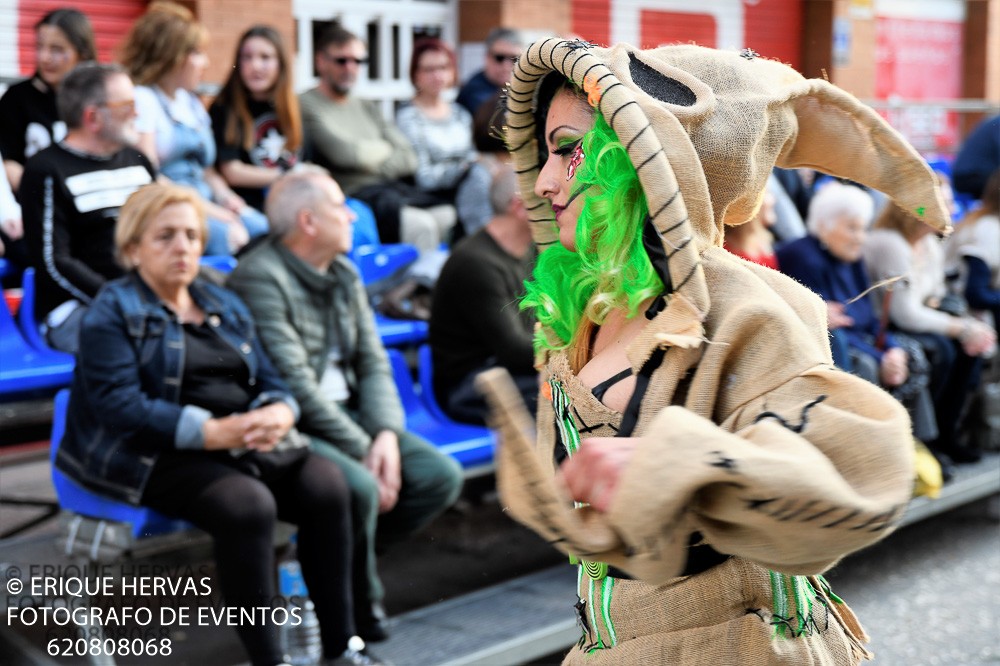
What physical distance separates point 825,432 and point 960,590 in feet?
14.2

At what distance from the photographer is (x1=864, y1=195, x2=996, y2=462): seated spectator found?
6.18 m

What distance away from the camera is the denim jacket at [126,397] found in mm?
3482

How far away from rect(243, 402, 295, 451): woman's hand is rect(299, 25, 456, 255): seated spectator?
219 cm

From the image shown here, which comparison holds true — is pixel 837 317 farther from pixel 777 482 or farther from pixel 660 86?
pixel 777 482

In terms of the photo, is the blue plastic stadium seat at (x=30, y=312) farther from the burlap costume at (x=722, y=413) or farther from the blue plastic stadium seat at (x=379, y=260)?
the burlap costume at (x=722, y=413)

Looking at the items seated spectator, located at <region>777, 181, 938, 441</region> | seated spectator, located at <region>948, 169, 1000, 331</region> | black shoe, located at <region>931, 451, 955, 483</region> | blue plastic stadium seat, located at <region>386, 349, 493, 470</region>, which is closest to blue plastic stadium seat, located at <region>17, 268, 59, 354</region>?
blue plastic stadium seat, located at <region>386, 349, 493, 470</region>

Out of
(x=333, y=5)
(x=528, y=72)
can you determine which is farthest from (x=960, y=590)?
(x=333, y=5)

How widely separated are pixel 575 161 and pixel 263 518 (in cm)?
200

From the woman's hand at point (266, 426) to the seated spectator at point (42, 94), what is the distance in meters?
1.79

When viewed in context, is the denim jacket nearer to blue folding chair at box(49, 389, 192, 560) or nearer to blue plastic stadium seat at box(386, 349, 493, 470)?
blue folding chair at box(49, 389, 192, 560)

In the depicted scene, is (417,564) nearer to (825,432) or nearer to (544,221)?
(544,221)

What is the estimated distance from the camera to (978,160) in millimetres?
8805

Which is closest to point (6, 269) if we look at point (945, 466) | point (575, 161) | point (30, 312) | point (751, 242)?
point (30, 312)

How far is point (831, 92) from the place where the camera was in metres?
1.94
